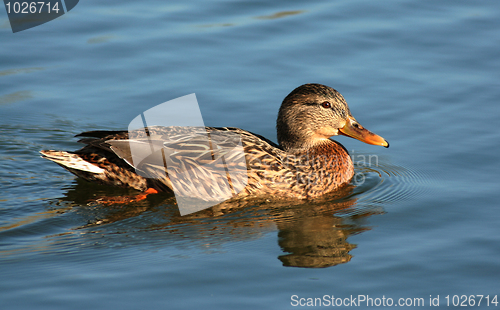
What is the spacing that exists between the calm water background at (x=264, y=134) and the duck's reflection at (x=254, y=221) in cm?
3

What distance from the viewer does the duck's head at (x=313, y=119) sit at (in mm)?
7754

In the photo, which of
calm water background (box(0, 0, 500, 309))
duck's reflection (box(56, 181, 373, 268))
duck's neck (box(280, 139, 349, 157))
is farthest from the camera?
duck's neck (box(280, 139, 349, 157))

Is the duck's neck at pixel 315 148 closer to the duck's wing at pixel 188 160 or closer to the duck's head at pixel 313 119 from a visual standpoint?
the duck's head at pixel 313 119

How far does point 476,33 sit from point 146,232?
7.06 m

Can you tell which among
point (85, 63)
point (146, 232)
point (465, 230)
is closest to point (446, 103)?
point (465, 230)

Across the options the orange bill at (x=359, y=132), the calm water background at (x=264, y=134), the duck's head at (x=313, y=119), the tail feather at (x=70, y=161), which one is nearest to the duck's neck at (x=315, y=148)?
the duck's head at (x=313, y=119)

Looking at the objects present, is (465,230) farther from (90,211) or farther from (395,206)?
(90,211)

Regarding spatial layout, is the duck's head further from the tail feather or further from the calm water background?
the tail feather

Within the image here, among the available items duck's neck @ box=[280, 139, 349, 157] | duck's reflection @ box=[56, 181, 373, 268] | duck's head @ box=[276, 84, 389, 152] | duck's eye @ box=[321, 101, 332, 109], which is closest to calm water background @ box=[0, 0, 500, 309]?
duck's reflection @ box=[56, 181, 373, 268]

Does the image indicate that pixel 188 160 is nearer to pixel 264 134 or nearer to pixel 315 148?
pixel 315 148

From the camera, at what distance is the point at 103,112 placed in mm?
9289

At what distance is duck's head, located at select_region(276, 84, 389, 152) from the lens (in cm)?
775

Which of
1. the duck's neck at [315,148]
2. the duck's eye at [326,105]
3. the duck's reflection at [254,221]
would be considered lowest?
the duck's reflection at [254,221]

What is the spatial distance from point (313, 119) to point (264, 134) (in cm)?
122
